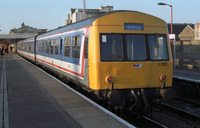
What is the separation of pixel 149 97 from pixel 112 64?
157cm

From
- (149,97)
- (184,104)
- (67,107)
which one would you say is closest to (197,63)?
(184,104)

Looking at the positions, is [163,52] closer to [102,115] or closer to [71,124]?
[102,115]

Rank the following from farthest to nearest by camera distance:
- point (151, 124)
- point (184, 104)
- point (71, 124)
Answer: point (184, 104)
point (151, 124)
point (71, 124)

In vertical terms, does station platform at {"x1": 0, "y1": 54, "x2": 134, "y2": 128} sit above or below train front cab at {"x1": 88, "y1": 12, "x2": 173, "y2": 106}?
below

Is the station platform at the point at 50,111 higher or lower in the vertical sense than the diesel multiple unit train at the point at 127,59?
lower

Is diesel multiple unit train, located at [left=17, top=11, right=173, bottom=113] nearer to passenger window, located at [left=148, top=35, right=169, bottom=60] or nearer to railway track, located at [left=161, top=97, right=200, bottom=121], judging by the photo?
passenger window, located at [left=148, top=35, right=169, bottom=60]

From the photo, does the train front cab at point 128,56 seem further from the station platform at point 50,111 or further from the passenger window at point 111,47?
the station platform at point 50,111

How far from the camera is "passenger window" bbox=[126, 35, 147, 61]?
7484 millimetres

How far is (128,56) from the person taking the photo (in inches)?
293

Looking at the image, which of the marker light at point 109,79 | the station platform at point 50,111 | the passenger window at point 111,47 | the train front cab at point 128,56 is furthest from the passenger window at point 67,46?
the marker light at point 109,79

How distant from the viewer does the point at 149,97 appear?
7.61 metres

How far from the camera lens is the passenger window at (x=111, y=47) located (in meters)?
7.27

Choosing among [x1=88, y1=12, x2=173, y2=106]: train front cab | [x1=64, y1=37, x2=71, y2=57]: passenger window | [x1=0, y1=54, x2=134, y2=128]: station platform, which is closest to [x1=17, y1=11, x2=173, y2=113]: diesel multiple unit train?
[x1=88, y1=12, x2=173, y2=106]: train front cab

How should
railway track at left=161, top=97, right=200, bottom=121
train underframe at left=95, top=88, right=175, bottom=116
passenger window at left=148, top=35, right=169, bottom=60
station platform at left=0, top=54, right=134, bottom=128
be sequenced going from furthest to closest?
railway track at left=161, top=97, right=200, bottom=121, passenger window at left=148, top=35, right=169, bottom=60, train underframe at left=95, top=88, right=175, bottom=116, station platform at left=0, top=54, right=134, bottom=128
